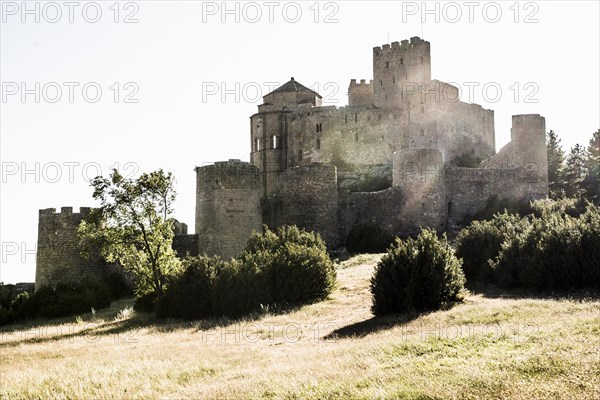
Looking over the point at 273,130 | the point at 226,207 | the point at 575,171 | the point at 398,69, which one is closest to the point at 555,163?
the point at 575,171

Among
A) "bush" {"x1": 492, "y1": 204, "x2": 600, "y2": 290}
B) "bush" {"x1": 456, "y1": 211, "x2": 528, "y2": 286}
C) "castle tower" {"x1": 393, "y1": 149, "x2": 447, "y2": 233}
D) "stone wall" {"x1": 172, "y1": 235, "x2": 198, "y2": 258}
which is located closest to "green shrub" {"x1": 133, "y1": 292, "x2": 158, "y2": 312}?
"stone wall" {"x1": 172, "y1": 235, "x2": 198, "y2": 258}

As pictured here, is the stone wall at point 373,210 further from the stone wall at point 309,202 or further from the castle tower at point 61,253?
the castle tower at point 61,253

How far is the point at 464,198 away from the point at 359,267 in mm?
11483

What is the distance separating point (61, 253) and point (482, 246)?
1888 cm

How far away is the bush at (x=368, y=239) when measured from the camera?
33.4m

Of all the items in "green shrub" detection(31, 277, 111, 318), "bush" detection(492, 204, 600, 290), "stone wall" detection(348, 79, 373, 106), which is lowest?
"green shrub" detection(31, 277, 111, 318)

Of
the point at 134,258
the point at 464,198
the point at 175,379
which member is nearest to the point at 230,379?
the point at 175,379

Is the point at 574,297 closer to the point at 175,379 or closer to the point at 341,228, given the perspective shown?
the point at 175,379

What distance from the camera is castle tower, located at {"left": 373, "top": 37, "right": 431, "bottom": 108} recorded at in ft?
161

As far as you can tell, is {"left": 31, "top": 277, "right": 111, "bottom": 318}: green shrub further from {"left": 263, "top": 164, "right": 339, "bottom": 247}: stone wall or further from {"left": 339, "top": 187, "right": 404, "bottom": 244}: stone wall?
{"left": 339, "top": 187, "right": 404, "bottom": 244}: stone wall

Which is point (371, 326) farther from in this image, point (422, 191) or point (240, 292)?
point (422, 191)

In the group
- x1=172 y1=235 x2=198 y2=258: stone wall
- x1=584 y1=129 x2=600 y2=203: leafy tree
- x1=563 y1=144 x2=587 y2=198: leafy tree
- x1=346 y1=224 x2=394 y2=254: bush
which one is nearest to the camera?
x1=172 y1=235 x2=198 y2=258: stone wall

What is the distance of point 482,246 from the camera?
955 inches

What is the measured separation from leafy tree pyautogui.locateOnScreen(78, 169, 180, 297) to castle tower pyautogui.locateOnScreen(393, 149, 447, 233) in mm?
14234
